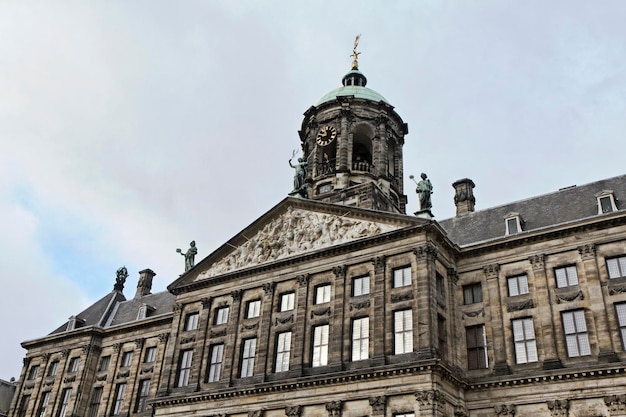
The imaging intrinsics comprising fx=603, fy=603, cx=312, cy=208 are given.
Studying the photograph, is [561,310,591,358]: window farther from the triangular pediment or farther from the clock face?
the clock face

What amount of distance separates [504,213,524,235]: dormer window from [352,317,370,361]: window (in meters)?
8.85

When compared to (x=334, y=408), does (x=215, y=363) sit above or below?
above

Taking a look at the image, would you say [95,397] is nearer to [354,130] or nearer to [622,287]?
[354,130]

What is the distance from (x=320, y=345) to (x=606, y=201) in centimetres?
1547

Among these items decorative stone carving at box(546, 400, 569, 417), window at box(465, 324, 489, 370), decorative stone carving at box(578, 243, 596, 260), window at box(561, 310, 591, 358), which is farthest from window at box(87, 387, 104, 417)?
decorative stone carving at box(578, 243, 596, 260)

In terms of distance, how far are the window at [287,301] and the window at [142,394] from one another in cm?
1354

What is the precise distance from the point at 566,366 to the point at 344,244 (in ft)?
38.6

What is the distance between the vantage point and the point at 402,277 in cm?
2912

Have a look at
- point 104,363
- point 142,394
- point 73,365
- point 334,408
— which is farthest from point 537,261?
point 73,365

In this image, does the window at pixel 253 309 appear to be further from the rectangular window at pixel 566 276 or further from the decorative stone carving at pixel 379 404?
the rectangular window at pixel 566 276

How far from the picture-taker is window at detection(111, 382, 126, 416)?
133ft

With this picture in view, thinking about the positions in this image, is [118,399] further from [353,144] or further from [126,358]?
[353,144]

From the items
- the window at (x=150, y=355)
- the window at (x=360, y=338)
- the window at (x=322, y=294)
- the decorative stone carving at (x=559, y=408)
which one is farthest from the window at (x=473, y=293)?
the window at (x=150, y=355)

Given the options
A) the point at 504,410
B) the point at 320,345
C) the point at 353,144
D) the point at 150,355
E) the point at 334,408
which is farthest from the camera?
the point at 353,144
